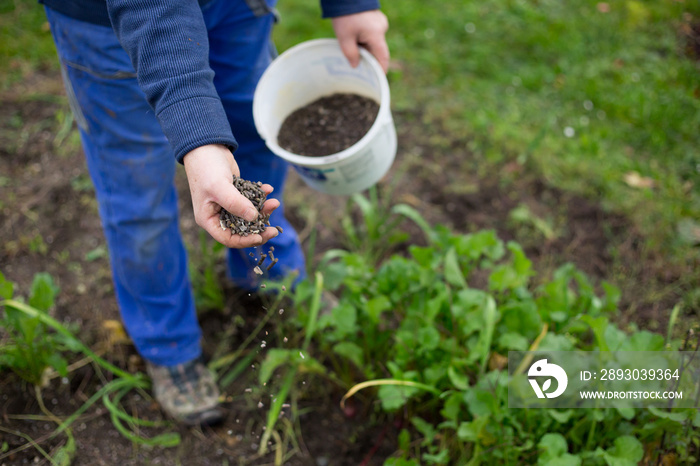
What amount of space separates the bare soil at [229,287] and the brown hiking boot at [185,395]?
48 mm

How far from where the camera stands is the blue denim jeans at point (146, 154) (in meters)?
1.26

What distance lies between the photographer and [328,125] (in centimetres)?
159

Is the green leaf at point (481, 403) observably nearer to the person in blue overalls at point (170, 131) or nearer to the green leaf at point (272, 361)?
the green leaf at point (272, 361)

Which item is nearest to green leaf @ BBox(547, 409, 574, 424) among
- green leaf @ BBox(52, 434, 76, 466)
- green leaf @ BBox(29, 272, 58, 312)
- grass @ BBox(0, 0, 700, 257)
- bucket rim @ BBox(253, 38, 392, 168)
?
bucket rim @ BBox(253, 38, 392, 168)

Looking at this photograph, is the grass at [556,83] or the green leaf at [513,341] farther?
the grass at [556,83]

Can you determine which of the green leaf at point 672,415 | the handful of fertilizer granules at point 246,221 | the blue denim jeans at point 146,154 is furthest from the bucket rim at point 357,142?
the green leaf at point 672,415

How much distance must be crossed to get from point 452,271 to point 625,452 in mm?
644

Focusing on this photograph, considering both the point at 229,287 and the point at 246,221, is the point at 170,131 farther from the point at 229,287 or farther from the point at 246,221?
the point at 229,287

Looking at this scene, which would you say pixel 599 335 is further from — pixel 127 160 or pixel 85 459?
pixel 85 459

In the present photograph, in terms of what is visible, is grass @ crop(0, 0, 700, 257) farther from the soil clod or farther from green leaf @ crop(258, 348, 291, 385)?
the soil clod

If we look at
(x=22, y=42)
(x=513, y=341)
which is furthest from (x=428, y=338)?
(x=22, y=42)

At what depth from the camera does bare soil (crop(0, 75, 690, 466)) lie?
157 centimetres

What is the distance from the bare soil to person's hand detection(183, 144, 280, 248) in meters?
0.68

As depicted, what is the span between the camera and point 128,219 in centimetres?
141
